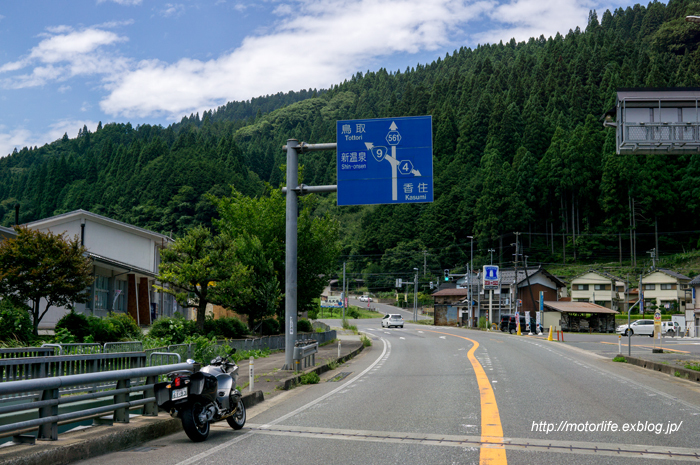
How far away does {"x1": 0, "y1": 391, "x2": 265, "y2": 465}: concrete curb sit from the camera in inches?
229

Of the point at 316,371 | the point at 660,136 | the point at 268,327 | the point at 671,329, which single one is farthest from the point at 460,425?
the point at 671,329

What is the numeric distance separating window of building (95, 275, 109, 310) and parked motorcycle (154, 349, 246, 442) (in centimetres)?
2275

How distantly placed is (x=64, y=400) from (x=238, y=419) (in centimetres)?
254

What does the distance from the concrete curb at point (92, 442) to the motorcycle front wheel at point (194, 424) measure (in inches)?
25.5

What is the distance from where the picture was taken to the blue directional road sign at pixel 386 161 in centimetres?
1598

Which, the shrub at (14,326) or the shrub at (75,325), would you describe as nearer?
the shrub at (14,326)

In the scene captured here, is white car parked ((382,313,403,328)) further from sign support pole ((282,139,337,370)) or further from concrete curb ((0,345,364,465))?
concrete curb ((0,345,364,465))

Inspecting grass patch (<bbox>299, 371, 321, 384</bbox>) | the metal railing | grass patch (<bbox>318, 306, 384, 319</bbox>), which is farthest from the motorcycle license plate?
grass patch (<bbox>318, 306, 384, 319</bbox>)

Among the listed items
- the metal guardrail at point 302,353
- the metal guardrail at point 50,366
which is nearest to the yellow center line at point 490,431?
the metal guardrail at point 302,353

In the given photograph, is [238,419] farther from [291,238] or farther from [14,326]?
[14,326]

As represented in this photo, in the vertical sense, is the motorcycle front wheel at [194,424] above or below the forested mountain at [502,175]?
below

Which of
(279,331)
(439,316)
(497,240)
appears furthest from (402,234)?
(279,331)

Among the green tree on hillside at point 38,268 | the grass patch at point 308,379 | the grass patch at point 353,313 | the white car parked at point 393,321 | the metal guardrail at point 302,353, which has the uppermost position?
the green tree on hillside at point 38,268

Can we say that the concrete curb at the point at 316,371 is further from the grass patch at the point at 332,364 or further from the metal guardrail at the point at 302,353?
the metal guardrail at the point at 302,353
